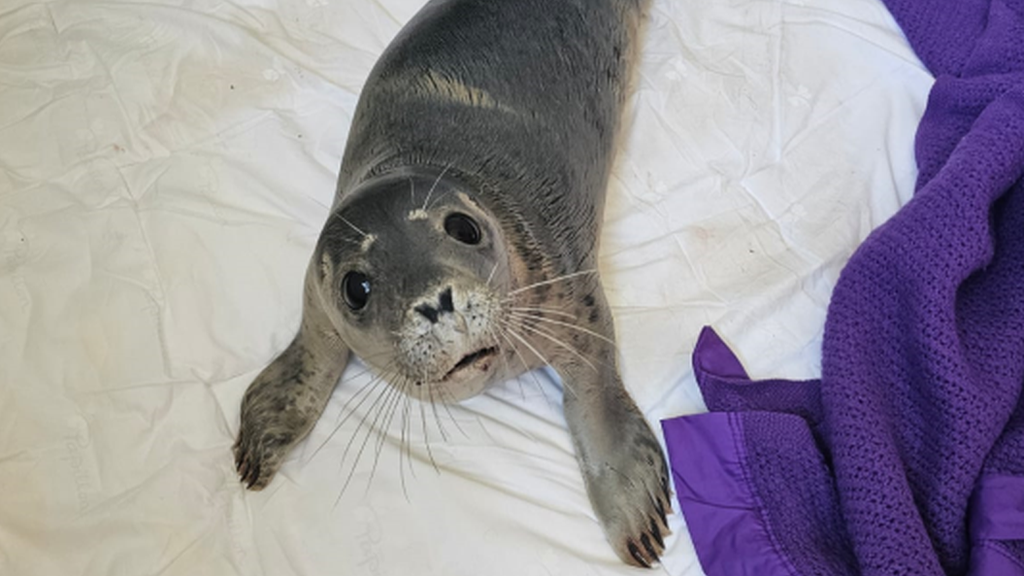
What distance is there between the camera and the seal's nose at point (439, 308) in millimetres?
1105

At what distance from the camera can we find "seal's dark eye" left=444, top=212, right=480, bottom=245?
1225mm

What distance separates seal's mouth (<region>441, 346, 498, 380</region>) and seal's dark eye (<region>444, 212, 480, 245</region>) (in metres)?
0.14

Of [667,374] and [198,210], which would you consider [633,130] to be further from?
[198,210]

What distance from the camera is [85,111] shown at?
6.31 feet

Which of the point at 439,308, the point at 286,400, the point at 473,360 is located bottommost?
the point at 286,400

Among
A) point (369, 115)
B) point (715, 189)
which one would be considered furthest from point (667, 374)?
point (369, 115)

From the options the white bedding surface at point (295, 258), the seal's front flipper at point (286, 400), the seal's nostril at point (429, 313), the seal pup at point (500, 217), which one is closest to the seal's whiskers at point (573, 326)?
the seal pup at point (500, 217)

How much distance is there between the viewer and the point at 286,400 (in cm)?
155

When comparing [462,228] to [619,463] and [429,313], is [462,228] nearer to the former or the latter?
[429,313]

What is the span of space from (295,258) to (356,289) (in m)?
0.58

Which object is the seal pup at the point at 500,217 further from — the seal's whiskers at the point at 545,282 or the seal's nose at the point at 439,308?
the seal's nose at the point at 439,308

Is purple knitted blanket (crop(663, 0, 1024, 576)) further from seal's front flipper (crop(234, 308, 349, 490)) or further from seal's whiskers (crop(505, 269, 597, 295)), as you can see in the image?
seal's front flipper (crop(234, 308, 349, 490))

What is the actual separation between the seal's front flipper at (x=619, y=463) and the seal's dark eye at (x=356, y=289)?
0.43 meters

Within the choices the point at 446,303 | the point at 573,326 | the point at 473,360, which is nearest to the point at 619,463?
the point at 573,326
